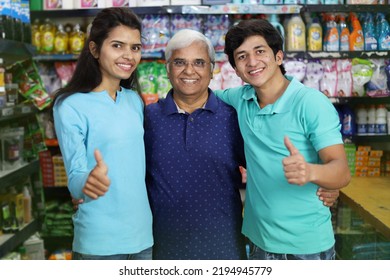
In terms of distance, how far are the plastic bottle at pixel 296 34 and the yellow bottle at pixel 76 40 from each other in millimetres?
1152

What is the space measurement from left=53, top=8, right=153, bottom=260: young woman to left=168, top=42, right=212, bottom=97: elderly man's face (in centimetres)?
14

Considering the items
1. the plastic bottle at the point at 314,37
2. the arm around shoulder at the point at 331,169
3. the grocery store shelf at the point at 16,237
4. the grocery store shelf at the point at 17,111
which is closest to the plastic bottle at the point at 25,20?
the grocery store shelf at the point at 17,111

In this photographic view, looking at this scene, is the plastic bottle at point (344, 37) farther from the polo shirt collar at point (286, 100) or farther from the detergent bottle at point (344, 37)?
the polo shirt collar at point (286, 100)

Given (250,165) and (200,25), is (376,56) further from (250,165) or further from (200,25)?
(250,165)

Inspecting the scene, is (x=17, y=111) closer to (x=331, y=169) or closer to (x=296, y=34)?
(x=296, y=34)

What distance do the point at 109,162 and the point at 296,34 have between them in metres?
1.87

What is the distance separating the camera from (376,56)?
9.18 ft

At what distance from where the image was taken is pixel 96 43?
1264 mm

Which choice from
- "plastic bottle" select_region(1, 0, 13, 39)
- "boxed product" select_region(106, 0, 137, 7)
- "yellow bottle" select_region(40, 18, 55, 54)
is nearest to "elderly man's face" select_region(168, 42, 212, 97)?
"plastic bottle" select_region(1, 0, 13, 39)

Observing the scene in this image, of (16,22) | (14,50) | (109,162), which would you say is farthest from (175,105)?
(16,22)

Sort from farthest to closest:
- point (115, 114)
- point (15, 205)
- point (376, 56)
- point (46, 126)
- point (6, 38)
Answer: point (46, 126) < point (376, 56) < point (15, 205) < point (6, 38) < point (115, 114)

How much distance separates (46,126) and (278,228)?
6.90 ft
